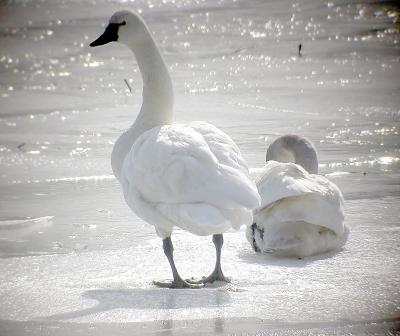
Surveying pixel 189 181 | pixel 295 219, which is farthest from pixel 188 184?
pixel 295 219

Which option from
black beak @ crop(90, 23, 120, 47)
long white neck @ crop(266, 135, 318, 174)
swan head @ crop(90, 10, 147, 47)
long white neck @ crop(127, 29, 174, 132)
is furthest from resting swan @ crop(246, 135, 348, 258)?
black beak @ crop(90, 23, 120, 47)

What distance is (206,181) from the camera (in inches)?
209

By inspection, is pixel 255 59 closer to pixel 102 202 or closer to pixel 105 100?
pixel 105 100

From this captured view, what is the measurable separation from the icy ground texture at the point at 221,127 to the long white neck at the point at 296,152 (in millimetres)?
490

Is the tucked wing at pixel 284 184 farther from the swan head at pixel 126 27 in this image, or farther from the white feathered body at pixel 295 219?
the swan head at pixel 126 27

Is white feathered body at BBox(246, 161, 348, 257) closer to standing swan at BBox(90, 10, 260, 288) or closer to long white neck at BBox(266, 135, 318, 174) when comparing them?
standing swan at BBox(90, 10, 260, 288)

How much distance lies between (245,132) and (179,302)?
17.1ft

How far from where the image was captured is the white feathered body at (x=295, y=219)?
607cm

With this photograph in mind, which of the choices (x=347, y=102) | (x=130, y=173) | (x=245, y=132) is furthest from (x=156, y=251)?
(x=347, y=102)

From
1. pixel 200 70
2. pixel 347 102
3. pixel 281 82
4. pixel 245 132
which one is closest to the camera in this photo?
pixel 245 132

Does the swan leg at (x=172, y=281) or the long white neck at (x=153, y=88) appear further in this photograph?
the long white neck at (x=153, y=88)

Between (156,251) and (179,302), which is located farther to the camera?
(156,251)

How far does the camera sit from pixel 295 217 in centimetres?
603

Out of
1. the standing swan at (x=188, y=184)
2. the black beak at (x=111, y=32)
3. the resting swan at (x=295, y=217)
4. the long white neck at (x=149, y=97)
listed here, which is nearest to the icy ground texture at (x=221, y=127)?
the resting swan at (x=295, y=217)
